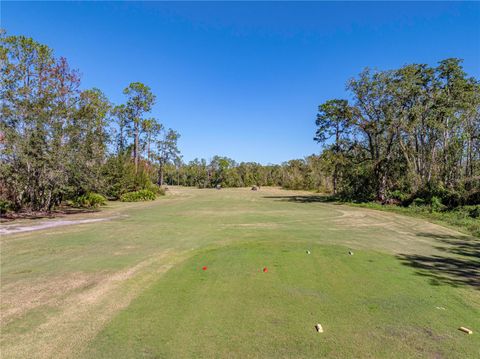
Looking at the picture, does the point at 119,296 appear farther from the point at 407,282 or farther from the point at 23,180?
the point at 23,180

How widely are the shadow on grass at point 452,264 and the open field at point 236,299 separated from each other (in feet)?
0.13

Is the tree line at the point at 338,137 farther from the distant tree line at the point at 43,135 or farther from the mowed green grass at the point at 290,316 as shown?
the mowed green grass at the point at 290,316

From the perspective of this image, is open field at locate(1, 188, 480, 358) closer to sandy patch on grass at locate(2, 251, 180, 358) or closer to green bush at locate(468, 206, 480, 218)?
sandy patch on grass at locate(2, 251, 180, 358)

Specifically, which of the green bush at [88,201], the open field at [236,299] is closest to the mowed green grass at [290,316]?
the open field at [236,299]

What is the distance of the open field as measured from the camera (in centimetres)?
291

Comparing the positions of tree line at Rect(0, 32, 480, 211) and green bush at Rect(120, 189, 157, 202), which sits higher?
tree line at Rect(0, 32, 480, 211)

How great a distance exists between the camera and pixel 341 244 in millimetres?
7723

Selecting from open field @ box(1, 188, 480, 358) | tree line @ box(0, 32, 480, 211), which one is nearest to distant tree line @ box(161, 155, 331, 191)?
tree line @ box(0, 32, 480, 211)

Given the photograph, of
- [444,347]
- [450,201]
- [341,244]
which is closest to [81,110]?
[341,244]

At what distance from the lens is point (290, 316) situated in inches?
138

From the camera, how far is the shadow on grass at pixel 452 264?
5.01 meters

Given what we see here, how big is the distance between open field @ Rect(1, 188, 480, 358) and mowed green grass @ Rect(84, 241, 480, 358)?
17mm

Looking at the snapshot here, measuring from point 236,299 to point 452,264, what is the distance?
5133 mm

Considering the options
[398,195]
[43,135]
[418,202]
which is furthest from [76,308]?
[398,195]
